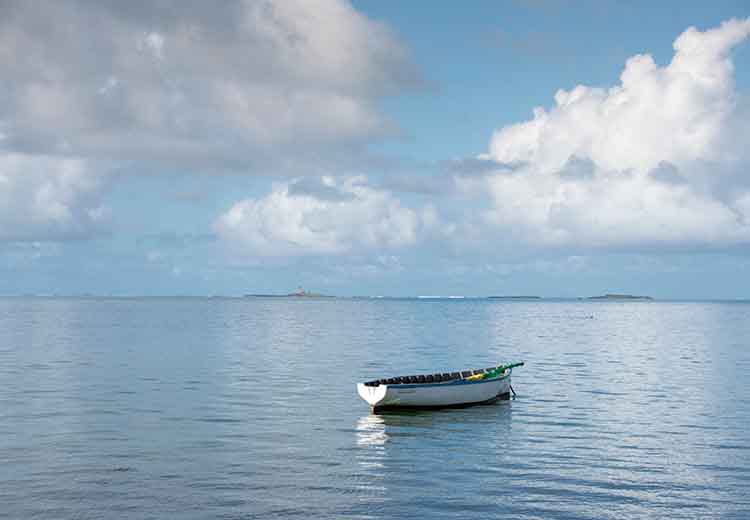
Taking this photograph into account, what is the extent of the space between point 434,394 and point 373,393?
13.1 feet

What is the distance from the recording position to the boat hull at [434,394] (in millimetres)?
42750

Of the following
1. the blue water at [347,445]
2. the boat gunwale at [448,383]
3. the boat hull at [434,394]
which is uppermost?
the boat gunwale at [448,383]

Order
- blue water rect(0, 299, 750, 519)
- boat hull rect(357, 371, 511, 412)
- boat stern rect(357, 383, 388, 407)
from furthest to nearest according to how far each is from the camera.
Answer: boat hull rect(357, 371, 511, 412), boat stern rect(357, 383, 388, 407), blue water rect(0, 299, 750, 519)

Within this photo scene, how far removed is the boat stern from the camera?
42406 mm

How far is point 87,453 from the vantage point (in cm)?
3144

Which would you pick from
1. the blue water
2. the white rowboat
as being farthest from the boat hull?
the blue water

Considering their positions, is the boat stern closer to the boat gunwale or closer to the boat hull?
the boat hull

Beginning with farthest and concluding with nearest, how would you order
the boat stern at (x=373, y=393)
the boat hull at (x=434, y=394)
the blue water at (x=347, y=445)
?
the boat hull at (x=434, y=394) → the boat stern at (x=373, y=393) → the blue water at (x=347, y=445)

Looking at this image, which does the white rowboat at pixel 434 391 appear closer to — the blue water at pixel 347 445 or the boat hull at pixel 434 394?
the boat hull at pixel 434 394

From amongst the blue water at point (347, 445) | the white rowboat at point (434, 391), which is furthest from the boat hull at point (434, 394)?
the blue water at point (347, 445)

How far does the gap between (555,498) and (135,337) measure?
91.6m

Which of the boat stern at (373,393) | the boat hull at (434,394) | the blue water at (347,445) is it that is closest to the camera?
the blue water at (347,445)

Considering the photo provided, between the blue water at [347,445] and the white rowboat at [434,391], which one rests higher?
the white rowboat at [434,391]

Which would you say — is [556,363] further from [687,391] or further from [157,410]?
[157,410]
